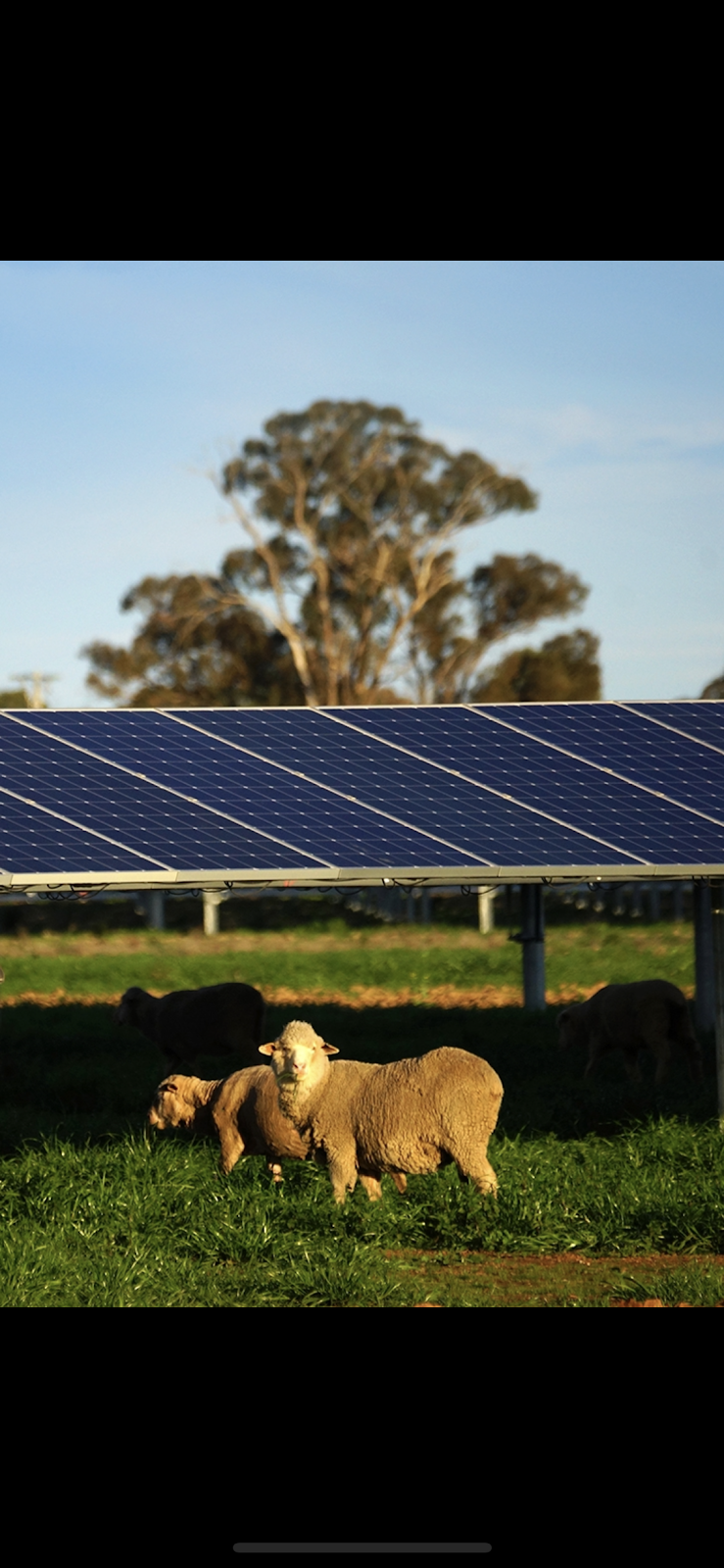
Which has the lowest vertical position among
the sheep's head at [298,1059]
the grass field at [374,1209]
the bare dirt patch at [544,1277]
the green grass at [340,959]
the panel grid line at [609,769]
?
the green grass at [340,959]

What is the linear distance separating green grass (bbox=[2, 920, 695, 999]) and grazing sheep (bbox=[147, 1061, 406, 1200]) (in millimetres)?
19495

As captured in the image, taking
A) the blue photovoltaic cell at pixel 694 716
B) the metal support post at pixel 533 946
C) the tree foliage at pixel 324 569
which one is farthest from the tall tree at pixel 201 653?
the blue photovoltaic cell at pixel 694 716

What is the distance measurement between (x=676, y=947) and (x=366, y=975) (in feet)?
39.6

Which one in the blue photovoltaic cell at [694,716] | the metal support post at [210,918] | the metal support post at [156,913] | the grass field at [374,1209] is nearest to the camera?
the grass field at [374,1209]

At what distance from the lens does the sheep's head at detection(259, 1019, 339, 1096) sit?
39.2 feet

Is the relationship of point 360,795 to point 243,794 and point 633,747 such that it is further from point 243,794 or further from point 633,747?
point 633,747

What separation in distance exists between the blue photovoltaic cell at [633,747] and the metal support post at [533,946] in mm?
6091

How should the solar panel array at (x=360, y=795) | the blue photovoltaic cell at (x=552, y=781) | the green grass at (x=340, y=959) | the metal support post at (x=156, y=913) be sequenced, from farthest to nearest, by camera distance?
1. the metal support post at (x=156, y=913)
2. the green grass at (x=340, y=959)
3. the blue photovoltaic cell at (x=552, y=781)
4. the solar panel array at (x=360, y=795)

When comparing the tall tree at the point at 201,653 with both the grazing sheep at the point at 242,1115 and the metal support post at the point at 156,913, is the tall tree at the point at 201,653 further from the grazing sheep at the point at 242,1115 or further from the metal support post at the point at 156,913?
the grazing sheep at the point at 242,1115

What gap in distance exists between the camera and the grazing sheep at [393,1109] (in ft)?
39.5

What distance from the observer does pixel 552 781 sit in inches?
606

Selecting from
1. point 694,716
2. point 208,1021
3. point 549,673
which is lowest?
point 208,1021

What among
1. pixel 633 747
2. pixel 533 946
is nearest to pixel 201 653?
pixel 533 946

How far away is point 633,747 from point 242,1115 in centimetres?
603
